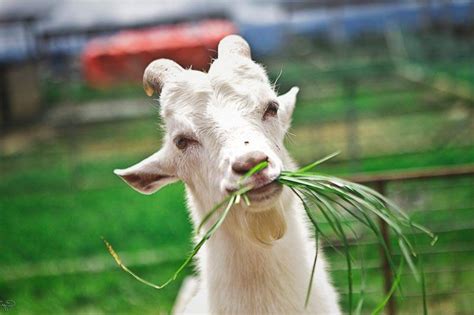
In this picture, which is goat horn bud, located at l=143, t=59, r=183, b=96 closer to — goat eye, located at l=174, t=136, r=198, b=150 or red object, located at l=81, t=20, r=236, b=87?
goat eye, located at l=174, t=136, r=198, b=150

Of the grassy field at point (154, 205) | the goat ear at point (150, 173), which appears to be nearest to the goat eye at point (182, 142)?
the goat ear at point (150, 173)

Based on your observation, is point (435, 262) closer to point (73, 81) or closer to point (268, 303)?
point (268, 303)

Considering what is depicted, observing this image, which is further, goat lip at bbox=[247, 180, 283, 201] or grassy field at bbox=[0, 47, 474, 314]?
grassy field at bbox=[0, 47, 474, 314]

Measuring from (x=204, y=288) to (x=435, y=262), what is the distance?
3.06 m

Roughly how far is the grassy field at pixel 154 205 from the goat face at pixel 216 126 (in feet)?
1.87

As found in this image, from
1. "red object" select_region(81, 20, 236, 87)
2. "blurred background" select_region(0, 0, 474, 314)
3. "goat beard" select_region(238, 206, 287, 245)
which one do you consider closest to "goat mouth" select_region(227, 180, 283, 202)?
"goat beard" select_region(238, 206, 287, 245)

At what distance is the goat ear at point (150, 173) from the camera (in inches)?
129

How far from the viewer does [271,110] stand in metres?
3.09

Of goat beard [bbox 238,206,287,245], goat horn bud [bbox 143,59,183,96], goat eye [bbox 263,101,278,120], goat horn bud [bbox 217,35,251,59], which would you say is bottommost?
goat beard [bbox 238,206,287,245]

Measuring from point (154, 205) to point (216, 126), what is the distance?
19.4ft

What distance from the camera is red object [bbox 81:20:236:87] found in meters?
15.2

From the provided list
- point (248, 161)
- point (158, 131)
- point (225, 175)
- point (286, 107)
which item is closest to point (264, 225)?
point (225, 175)

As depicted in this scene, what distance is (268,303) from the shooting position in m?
3.11

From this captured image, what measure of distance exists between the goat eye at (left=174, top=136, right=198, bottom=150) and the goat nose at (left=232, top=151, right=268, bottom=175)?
52 centimetres
